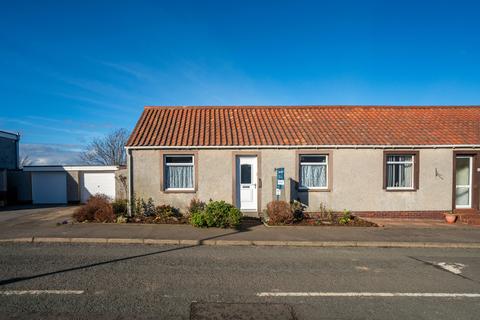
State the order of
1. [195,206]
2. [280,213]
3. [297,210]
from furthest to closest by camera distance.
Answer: [195,206] → [297,210] → [280,213]

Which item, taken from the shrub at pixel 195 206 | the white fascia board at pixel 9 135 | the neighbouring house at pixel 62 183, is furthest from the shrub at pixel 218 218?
the white fascia board at pixel 9 135

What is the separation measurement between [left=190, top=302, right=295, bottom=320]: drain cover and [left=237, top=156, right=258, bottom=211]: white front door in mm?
7554

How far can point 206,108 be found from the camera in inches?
591

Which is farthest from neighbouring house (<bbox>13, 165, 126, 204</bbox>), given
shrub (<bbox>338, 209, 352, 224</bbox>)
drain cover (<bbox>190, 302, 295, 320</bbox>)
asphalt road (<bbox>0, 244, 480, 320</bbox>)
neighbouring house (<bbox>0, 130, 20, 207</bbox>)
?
drain cover (<bbox>190, 302, 295, 320</bbox>)

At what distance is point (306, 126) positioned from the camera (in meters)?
13.2

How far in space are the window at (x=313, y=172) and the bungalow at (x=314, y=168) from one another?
1.6 inches

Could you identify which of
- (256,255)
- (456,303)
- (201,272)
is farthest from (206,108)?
(456,303)

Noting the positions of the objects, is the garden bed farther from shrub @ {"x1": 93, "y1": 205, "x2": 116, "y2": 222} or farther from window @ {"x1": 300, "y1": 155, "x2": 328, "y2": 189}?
shrub @ {"x1": 93, "y1": 205, "x2": 116, "y2": 222}

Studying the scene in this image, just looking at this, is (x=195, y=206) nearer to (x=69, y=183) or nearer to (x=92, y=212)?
(x=92, y=212)

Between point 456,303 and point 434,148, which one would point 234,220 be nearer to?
point 456,303

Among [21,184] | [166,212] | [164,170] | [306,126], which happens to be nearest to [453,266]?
[306,126]

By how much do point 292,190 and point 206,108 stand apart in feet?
20.6

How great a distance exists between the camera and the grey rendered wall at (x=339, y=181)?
38.4 ft

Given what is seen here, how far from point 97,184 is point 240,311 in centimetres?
1884
